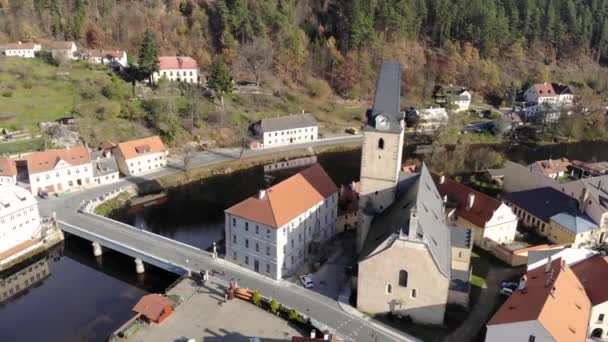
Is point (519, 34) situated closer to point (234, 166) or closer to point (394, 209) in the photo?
point (234, 166)

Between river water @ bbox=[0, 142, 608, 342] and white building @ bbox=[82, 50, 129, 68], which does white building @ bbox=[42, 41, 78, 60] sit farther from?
river water @ bbox=[0, 142, 608, 342]

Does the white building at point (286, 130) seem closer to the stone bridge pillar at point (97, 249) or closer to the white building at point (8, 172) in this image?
the white building at point (8, 172)

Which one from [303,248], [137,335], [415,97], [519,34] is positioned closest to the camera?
[137,335]

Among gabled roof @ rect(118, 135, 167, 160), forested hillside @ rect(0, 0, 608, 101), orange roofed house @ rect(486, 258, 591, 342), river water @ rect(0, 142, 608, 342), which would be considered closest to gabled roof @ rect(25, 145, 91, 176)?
gabled roof @ rect(118, 135, 167, 160)

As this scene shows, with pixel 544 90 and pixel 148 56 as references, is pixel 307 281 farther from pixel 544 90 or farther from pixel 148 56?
pixel 544 90

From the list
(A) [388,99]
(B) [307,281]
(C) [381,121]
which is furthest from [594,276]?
(B) [307,281]

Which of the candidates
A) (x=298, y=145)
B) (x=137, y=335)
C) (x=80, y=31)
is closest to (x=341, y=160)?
(x=298, y=145)

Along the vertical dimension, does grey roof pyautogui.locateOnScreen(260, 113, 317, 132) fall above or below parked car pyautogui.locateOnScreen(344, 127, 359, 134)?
above
